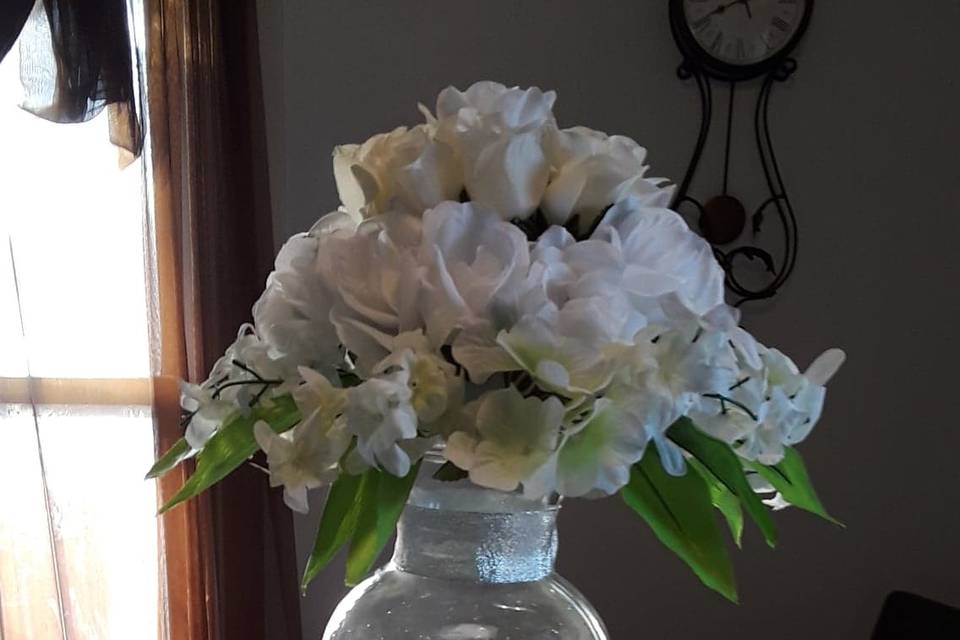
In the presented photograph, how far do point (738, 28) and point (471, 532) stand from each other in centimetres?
162

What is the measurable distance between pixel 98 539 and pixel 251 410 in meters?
1.11

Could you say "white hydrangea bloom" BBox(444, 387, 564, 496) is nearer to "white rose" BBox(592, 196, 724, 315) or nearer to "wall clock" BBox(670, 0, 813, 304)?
"white rose" BBox(592, 196, 724, 315)

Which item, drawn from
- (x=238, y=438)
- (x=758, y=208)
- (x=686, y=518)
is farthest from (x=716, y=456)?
(x=758, y=208)

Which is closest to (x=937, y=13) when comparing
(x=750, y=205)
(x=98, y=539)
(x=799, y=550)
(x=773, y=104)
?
(x=773, y=104)

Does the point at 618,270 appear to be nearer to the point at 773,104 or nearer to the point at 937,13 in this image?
the point at 773,104

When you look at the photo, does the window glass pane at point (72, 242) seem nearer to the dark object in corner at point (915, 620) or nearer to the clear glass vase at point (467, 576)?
the clear glass vase at point (467, 576)

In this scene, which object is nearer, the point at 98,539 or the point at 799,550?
the point at 98,539

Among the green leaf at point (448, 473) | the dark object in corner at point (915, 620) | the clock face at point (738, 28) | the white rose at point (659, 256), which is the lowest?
the dark object in corner at point (915, 620)

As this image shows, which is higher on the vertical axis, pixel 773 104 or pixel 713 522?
pixel 773 104

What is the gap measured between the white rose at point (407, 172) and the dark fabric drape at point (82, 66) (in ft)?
3.34

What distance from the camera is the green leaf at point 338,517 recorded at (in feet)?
1.76

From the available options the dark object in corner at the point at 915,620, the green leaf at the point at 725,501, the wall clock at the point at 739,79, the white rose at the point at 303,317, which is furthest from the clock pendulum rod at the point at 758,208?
the white rose at the point at 303,317

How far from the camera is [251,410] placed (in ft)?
1.91

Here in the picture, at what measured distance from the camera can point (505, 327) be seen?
0.51m
